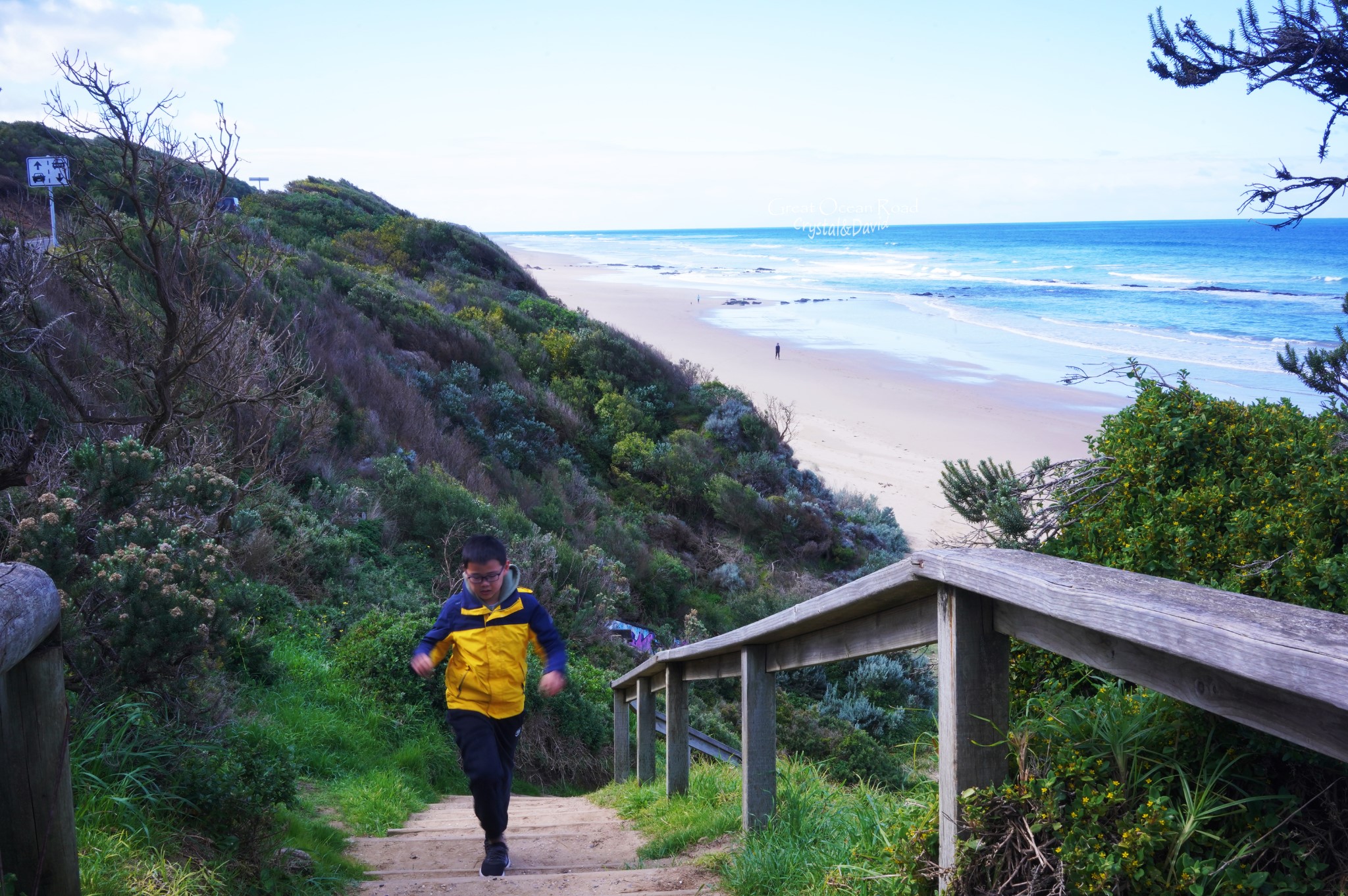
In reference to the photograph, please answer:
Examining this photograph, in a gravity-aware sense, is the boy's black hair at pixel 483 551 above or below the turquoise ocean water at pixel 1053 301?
below

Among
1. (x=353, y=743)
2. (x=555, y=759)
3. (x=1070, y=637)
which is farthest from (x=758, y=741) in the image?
(x=555, y=759)

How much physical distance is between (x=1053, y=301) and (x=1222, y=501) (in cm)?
5229

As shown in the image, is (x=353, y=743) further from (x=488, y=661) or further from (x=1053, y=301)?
(x=1053, y=301)

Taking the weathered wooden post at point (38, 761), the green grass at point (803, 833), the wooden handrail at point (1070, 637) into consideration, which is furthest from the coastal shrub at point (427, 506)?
the wooden handrail at point (1070, 637)

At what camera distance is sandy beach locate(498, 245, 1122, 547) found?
2075 centimetres

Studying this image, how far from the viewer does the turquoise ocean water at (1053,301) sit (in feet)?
106

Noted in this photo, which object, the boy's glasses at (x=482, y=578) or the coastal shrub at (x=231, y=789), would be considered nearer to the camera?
the coastal shrub at (x=231, y=789)

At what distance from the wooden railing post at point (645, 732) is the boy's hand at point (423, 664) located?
6.72 feet

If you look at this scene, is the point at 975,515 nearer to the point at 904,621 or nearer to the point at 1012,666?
the point at 1012,666

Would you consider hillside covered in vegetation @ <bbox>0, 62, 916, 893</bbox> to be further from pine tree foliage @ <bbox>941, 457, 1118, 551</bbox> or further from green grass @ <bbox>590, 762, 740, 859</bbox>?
pine tree foliage @ <bbox>941, 457, 1118, 551</bbox>

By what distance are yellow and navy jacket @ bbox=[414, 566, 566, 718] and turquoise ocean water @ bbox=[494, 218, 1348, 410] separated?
20.6 ft

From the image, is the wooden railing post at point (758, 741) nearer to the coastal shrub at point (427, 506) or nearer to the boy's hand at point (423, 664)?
the boy's hand at point (423, 664)

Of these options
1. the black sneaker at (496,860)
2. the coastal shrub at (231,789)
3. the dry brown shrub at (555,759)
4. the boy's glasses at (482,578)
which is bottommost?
the dry brown shrub at (555,759)

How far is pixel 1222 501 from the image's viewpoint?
3301 mm
